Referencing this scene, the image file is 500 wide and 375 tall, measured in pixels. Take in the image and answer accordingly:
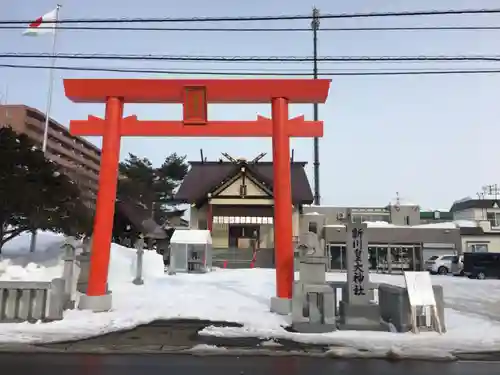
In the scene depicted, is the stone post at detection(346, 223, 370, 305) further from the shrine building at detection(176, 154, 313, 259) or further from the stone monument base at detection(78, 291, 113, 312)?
the shrine building at detection(176, 154, 313, 259)

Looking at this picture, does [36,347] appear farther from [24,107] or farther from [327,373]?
[24,107]

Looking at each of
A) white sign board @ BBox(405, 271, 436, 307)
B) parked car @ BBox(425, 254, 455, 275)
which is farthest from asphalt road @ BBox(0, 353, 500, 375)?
parked car @ BBox(425, 254, 455, 275)

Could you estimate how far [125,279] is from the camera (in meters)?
17.1

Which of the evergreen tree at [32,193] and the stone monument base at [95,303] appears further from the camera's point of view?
the evergreen tree at [32,193]

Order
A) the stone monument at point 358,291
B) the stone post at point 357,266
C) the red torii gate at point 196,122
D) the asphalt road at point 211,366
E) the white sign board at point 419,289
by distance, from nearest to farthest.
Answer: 1. the asphalt road at point 211,366
2. the white sign board at point 419,289
3. the stone monument at point 358,291
4. the stone post at point 357,266
5. the red torii gate at point 196,122

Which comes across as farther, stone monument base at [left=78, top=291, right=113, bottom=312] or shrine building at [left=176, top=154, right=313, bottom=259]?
shrine building at [left=176, top=154, right=313, bottom=259]

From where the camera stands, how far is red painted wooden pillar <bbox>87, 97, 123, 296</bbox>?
11320 mm

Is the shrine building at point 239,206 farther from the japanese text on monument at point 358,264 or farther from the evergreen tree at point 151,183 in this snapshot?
the japanese text on monument at point 358,264

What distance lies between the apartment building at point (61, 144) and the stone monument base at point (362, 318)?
47.4 metres

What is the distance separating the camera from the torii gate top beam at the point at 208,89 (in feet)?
38.8

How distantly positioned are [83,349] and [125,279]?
9903 mm

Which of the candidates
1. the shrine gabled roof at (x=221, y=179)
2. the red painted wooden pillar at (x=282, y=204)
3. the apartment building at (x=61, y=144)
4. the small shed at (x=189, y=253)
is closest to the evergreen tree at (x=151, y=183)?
Result: the shrine gabled roof at (x=221, y=179)

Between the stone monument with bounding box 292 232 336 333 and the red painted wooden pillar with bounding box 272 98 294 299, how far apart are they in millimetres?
876

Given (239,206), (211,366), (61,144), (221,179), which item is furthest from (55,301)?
(61,144)
